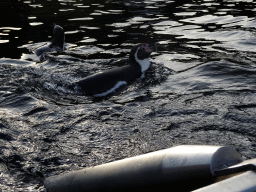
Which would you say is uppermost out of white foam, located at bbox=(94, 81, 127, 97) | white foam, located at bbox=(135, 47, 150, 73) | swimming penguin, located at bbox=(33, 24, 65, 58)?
swimming penguin, located at bbox=(33, 24, 65, 58)

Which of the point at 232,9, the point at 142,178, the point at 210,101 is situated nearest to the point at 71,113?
the point at 210,101

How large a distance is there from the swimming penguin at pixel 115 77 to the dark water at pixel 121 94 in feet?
0.53

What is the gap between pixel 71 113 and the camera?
455 cm

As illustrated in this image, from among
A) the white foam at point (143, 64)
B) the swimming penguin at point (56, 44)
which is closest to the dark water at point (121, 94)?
the white foam at point (143, 64)

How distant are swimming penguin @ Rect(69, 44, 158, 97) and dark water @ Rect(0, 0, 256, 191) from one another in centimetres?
16

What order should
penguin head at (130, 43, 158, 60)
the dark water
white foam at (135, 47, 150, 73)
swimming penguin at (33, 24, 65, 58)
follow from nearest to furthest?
the dark water < white foam at (135, 47, 150, 73) < penguin head at (130, 43, 158, 60) < swimming penguin at (33, 24, 65, 58)

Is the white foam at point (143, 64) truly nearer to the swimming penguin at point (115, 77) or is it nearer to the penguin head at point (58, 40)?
the swimming penguin at point (115, 77)

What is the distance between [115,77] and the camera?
5738mm

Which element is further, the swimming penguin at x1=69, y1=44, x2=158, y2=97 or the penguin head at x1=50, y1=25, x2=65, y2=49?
the penguin head at x1=50, y1=25, x2=65, y2=49

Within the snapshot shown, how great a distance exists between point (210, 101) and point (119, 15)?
7.09 metres

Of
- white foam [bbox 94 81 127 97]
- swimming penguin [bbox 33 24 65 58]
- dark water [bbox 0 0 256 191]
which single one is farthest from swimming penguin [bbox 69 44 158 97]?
swimming penguin [bbox 33 24 65 58]

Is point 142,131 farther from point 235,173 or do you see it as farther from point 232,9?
point 232,9

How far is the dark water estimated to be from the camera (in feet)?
11.5

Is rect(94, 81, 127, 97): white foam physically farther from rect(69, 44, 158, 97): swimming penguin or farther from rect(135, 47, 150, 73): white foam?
rect(135, 47, 150, 73): white foam
